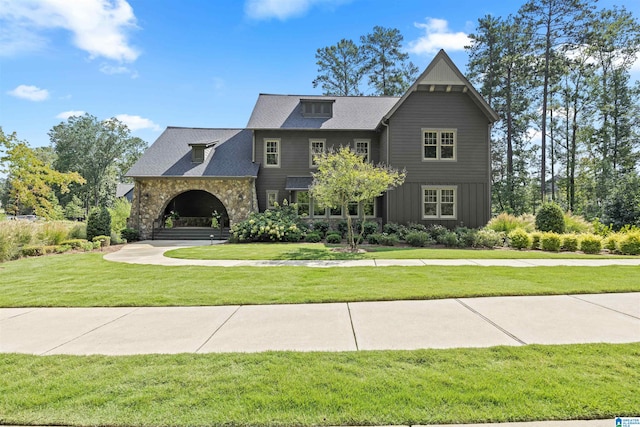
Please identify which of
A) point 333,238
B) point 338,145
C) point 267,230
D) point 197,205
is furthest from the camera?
point 197,205

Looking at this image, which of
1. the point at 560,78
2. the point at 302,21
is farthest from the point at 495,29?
the point at 302,21

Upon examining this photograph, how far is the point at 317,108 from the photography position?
66.7 feet

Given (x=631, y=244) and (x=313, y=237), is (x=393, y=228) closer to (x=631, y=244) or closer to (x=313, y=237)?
(x=313, y=237)

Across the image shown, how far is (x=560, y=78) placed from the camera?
1051 inches

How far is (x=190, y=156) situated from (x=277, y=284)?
15591mm

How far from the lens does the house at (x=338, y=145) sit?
1728 cm

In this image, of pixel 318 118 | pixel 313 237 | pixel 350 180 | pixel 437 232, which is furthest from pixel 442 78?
pixel 313 237

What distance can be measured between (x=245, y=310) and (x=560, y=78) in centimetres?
3270

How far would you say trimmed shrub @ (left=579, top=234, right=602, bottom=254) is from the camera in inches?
470

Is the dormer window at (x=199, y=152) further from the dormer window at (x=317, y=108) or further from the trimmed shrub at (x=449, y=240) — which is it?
the trimmed shrub at (x=449, y=240)

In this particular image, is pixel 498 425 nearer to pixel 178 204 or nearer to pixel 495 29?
pixel 178 204

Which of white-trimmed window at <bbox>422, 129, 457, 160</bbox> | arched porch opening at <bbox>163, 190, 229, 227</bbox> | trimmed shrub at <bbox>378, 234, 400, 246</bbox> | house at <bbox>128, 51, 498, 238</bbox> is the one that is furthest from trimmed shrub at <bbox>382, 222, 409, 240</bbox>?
arched porch opening at <bbox>163, 190, 229, 227</bbox>

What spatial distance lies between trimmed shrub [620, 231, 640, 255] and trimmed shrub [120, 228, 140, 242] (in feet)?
72.6

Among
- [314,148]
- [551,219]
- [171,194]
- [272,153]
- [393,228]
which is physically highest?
[314,148]
